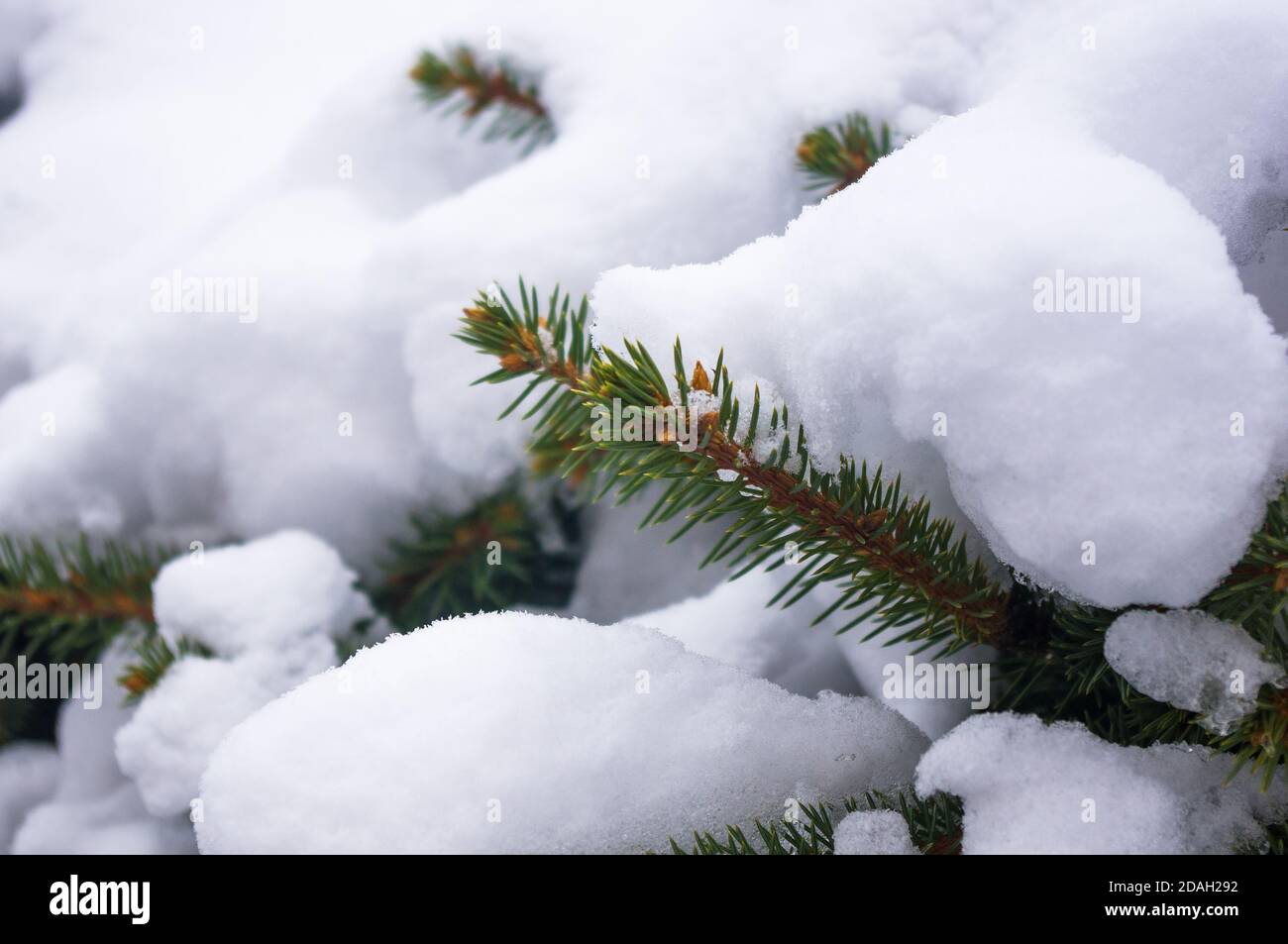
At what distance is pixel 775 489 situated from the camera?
648 mm

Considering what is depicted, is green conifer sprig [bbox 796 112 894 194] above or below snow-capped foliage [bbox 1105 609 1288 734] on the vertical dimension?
above

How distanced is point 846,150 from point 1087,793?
2.17 ft

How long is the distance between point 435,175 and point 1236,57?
977mm

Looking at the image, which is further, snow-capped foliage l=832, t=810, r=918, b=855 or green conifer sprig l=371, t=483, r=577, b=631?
green conifer sprig l=371, t=483, r=577, b=631

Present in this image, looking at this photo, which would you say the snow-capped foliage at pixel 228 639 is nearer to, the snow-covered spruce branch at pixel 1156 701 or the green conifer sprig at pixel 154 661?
the green conifer sprig at pixel 154 661

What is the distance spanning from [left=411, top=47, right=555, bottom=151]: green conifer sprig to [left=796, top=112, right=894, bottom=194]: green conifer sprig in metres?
0.40

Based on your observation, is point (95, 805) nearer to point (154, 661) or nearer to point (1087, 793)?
point (154, 661)

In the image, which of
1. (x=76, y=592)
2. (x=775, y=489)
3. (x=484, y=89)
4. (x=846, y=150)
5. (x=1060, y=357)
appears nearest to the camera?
(x=1060, y=357)

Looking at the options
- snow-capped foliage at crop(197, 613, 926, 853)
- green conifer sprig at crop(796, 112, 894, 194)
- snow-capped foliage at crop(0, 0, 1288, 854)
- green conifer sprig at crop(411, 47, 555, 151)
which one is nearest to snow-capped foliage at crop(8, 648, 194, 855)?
snow-capped foliage at crop(0, 0, 1288, 854)

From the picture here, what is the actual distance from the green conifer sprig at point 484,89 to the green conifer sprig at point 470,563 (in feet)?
1.62

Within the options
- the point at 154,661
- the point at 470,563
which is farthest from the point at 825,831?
the point at 154,661

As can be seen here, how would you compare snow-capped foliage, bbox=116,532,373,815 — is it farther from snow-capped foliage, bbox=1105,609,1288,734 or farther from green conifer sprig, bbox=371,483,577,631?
snow-capped foliage, bbox=1105,609,1288,734

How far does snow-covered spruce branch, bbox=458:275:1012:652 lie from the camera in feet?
2.03

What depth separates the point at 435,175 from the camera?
131cm
